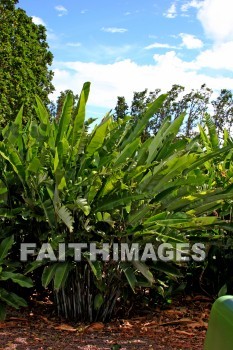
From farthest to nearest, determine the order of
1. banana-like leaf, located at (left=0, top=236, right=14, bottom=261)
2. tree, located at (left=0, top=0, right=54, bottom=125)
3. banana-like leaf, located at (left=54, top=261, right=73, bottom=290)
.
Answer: tree, located at (left=0, top=0, right=54, bottom=125)
banana-like leaf, located at (left=0, top=236, right=14, bottom=261)
banana-like leaf, located at (left=54, top=261, right=73, bottom=290)

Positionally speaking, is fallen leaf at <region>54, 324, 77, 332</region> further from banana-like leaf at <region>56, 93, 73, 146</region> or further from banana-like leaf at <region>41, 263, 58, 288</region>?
banana-like leaf at <region>56, 93, 73, 146</region>

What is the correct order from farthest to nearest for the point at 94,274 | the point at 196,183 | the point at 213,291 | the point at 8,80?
the point at 8,80
the point at 213,291
the point at 196,183
the point at 94,274

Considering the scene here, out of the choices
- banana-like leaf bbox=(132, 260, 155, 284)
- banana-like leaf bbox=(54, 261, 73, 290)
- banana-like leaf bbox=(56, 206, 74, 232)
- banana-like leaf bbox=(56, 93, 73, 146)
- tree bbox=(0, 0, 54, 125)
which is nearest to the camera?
banana-like leaf bbox=(56, 206, 74, 232)

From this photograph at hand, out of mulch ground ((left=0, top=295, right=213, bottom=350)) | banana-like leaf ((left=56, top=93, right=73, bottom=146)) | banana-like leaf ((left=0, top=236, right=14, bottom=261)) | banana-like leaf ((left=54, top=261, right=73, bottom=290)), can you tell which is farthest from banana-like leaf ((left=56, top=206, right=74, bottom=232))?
mulch ground ((left=0, top=295, right=213, bottom=350))

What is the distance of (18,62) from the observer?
24891mm

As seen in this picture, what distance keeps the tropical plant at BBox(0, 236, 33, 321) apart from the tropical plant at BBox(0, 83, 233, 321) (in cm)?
13

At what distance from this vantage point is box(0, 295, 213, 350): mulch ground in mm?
3559

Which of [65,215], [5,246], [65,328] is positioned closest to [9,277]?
[5,246]

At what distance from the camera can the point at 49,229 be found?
392cm

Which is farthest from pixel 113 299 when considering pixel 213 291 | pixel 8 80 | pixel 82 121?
pixel 8 80

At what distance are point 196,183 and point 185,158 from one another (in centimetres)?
23

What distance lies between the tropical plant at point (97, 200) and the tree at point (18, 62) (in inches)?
728

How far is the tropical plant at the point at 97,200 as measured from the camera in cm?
374

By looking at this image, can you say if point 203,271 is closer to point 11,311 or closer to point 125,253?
point 125,253
